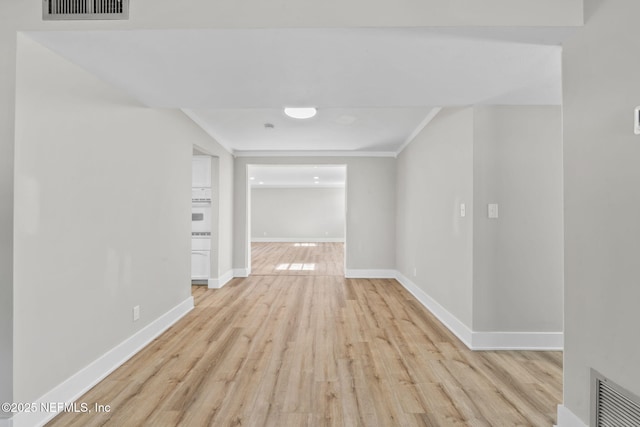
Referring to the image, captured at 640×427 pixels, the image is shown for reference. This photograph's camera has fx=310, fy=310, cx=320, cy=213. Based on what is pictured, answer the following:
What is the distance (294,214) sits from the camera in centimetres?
1324

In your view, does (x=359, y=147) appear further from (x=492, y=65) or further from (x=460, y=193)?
(x=492, y=65)

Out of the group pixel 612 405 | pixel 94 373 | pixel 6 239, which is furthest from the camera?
pixel 94 373

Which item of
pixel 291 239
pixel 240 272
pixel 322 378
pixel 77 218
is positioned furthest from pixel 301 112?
pixel 291 239

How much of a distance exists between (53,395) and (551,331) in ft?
11.9

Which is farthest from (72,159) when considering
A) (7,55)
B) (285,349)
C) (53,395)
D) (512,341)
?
(512,341)

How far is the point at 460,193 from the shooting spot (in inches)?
115

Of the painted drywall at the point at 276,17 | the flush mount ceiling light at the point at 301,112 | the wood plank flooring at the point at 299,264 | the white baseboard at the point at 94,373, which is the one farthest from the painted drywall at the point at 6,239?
the wood plank flooring at the point at 299,264

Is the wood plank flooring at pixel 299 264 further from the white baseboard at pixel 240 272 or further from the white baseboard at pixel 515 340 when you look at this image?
the white baseboard at pixel 515 340

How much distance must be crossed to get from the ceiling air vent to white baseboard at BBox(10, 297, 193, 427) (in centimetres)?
202

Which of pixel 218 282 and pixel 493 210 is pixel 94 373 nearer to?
pixel 218 282

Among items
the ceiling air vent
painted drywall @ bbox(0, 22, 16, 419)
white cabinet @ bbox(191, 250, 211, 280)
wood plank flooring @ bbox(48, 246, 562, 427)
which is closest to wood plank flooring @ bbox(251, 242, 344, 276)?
white cabinet @ bbox(191, 250, 211, 280)

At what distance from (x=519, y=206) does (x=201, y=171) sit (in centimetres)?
436

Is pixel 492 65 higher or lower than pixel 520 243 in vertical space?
higher

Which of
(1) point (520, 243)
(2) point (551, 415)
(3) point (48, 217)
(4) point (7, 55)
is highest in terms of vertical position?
(4) point (7, 55)
